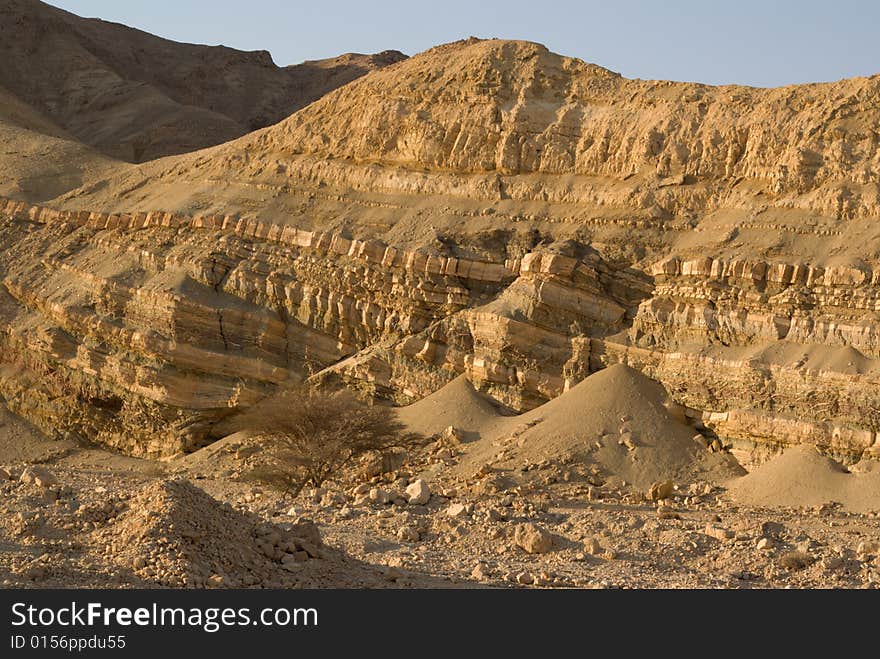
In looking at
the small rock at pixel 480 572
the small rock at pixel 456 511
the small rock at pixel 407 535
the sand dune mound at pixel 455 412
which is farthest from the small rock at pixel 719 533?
the sand dune mound at pixel 455 412

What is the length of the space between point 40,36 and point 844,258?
1757 inches

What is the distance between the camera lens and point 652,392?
23.5m

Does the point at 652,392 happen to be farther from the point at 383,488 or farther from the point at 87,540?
the point at 87,540

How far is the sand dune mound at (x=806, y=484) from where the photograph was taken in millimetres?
20266

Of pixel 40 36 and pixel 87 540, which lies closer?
pixel 87 540

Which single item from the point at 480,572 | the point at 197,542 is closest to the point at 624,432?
the point at 480,572

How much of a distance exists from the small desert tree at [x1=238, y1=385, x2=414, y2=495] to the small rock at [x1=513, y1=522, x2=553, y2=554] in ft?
21.5

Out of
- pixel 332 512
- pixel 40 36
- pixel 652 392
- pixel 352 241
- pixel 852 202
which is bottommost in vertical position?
pixel 332 512

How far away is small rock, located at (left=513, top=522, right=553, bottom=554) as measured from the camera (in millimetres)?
16125

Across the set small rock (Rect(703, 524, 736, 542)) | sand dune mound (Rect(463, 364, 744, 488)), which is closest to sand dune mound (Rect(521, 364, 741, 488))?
sand dune mound (Rect(463, 364, 744, 488))

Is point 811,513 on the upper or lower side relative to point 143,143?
lower

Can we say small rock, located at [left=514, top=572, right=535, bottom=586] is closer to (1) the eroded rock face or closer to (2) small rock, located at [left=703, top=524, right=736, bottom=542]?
(2) small rock, located at [left=703, top=524, right=736, bottom=542]

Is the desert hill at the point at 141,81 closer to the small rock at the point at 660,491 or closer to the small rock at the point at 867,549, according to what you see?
the small rock at the point at 660,491

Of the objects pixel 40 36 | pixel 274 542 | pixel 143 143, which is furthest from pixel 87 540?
pixel 40 36
